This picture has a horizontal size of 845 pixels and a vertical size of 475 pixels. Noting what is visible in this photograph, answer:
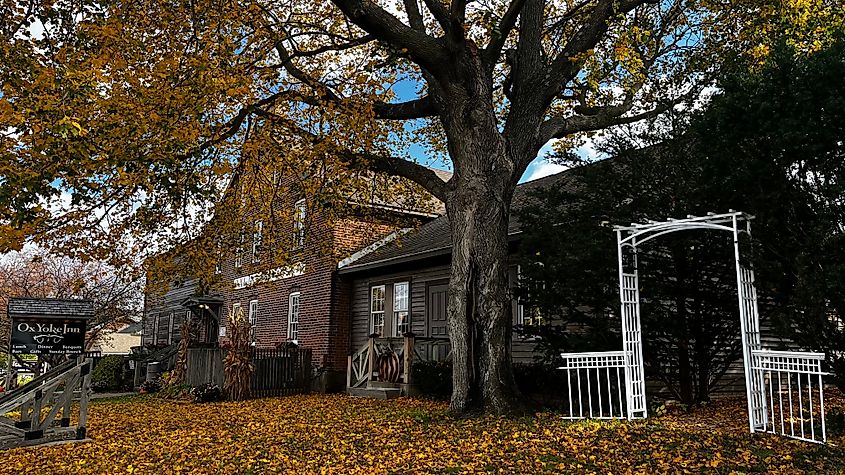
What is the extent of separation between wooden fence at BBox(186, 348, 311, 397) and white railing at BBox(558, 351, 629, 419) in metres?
8.77

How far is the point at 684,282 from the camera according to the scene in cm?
1037

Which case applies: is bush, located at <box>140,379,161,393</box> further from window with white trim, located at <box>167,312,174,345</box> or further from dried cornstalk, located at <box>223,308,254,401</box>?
window with white trim, located at <box>167,312,174,345</box>

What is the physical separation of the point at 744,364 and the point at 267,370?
12169mm

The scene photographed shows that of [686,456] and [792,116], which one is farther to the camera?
[792,116]

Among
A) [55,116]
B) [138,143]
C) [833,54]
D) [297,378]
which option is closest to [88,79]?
[55,116]

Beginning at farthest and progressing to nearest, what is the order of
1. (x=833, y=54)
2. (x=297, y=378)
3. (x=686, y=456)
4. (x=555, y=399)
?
(x=297, y=378) → (x=555, y=399) → (x=833, y=54) → (x=686, y=456)

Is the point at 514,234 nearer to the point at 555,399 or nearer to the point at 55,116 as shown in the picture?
the point at 555,399

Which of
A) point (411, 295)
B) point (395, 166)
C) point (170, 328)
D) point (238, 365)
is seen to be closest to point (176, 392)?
point (238, 365)

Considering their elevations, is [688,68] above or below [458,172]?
above

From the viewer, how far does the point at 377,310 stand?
19.2 meters

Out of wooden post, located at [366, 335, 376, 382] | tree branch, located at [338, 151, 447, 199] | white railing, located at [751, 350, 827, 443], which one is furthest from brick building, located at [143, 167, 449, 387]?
white railing, located at [751, 350, 827, 443]

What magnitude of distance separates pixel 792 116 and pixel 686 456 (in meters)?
3.86

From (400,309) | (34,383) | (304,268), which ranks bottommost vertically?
(34,383)

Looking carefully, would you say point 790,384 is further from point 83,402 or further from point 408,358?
point 83,402
